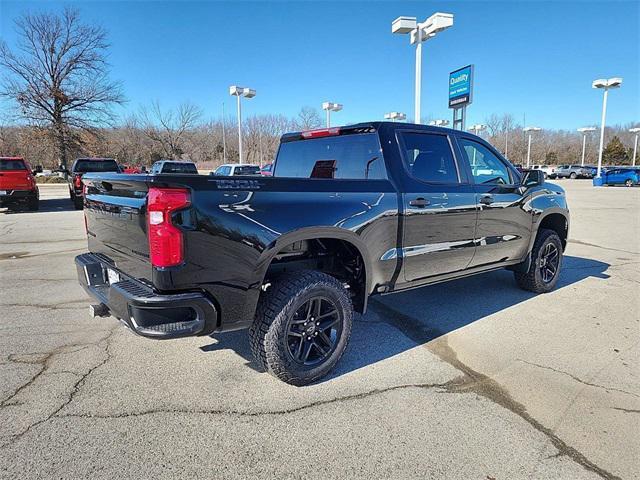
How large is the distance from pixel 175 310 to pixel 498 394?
2.35 m

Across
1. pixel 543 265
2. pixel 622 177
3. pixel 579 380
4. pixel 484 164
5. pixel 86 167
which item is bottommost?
pixel 579 380

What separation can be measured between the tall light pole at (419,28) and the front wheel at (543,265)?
8962 millimetres

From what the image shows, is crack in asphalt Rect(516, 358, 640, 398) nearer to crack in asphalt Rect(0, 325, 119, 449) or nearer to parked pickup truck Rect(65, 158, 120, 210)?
crack in asphalt Rect(0, 325, 119, 449)

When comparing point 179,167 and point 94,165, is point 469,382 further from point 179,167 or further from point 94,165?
point 179,167

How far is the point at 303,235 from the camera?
2918 millimetres

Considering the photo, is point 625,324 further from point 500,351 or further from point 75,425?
point 75,425

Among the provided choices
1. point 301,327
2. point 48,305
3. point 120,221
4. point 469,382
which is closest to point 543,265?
point 469,382

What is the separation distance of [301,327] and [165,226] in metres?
1.28

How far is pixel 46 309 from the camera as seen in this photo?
15.6 feet

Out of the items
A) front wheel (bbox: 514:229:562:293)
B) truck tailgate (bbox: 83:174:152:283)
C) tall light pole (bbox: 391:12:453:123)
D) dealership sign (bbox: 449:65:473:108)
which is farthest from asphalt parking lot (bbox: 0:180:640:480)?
dealership sign (bbox: 449:65:473:108)

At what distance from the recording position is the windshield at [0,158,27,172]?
14.0 m

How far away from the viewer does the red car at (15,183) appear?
1408 centimetres

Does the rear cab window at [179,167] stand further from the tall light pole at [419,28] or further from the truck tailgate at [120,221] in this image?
the truck tailgate at [120,221]

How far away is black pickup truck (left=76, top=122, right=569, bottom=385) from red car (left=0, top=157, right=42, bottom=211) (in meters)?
13.7
